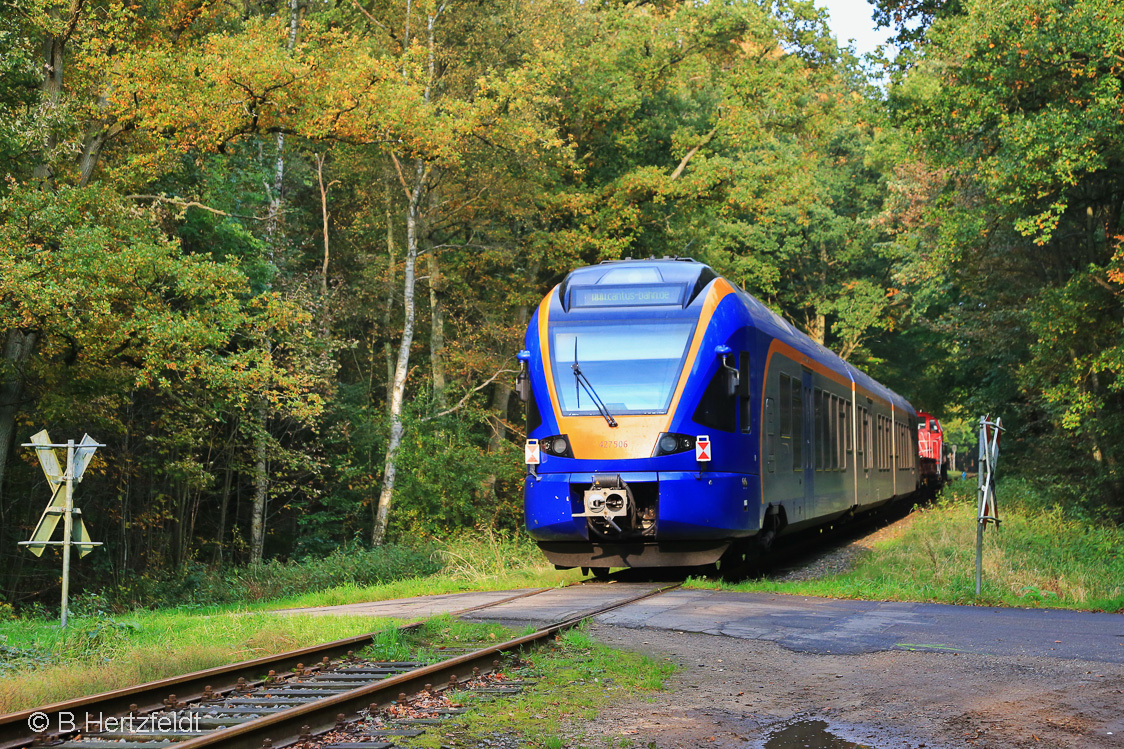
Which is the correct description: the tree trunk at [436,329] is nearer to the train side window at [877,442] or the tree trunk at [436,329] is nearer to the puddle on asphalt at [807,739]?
the train side window at [877,442]

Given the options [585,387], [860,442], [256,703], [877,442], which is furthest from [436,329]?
[256,703]

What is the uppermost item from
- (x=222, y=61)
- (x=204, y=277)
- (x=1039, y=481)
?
(x=222, y=61)

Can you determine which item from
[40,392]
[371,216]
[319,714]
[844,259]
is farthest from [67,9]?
[844,259]

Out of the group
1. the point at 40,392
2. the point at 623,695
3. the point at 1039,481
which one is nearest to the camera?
the point at 623,695

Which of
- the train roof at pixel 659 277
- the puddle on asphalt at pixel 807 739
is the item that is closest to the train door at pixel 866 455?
the train roof at pixel 659 277

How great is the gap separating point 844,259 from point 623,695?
4761 centimetres

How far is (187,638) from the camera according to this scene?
10.1m

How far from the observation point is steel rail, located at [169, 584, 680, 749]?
5.75 metres

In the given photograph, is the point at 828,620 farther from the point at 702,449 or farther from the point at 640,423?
the point at 640,423

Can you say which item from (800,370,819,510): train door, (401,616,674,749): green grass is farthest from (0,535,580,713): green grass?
(800,370,819,510): train door

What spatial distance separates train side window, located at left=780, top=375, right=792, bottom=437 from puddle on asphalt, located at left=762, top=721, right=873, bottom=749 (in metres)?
9.06

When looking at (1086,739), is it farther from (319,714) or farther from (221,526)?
(221,526)

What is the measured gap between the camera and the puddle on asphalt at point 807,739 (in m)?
6.25

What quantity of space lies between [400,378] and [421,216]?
5.19m
